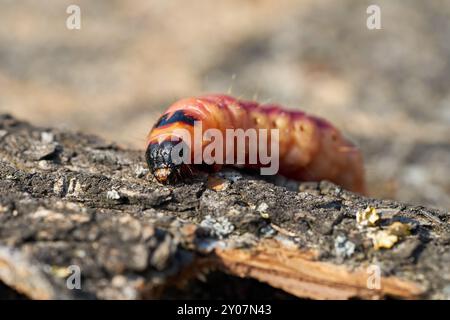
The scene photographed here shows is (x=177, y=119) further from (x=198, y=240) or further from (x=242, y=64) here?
(x=242, y=64)

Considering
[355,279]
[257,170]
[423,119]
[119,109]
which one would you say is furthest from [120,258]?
[119,109]

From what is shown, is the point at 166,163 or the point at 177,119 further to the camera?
the point at 177,119

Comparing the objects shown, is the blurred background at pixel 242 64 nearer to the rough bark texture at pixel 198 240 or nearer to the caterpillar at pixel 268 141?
the caterpillar at pixel 268 141

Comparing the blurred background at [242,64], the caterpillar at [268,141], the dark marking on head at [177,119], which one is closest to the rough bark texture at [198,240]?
the caterpillar at [268,141]

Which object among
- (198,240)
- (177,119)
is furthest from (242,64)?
(198,240)

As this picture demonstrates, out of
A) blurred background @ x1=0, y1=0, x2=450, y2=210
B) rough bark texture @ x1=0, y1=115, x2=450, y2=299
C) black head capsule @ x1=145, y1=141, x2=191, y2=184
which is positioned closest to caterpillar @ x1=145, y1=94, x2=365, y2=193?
black head capsule @ x1=145, y1=141, x2=191, y2=184

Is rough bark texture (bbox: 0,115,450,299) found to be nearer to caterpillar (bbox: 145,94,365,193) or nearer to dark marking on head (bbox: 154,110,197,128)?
caterpillar (bbox: 145,94,365,193)
